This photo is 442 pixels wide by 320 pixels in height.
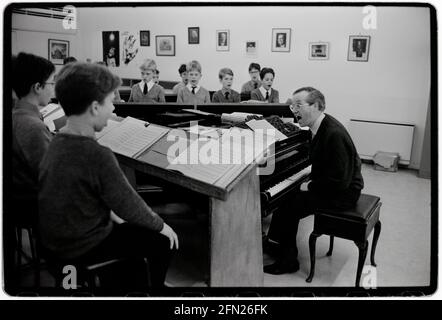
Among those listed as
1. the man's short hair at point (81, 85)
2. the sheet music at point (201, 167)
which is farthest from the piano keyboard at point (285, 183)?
the man's short hair at point (81, 85)

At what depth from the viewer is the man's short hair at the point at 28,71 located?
1411 millimetres

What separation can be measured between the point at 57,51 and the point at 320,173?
1561mm

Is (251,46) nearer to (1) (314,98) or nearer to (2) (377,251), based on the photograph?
(1) (314,98)

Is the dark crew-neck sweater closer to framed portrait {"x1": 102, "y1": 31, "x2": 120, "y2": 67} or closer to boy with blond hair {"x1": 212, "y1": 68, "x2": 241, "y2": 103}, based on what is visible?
framed portrait {"x1": 102, "y1": 31, "x2": 120, "y2": 67}

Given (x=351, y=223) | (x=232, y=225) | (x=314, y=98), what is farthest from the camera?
(x=314, y=98)

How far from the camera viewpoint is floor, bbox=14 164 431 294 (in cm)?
156

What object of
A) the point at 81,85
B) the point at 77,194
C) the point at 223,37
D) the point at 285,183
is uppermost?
the point at 223,37

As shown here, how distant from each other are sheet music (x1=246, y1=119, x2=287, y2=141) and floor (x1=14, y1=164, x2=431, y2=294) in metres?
0.61

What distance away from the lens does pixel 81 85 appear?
1.34 meters

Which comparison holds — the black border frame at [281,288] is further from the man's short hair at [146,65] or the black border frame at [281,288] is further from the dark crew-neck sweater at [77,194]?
the man's short hair at [146,65]

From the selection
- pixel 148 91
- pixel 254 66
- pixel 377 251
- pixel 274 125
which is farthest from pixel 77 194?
pixel 254 66

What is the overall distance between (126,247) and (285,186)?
48.3 inches

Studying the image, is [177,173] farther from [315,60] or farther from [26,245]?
[315,60]
